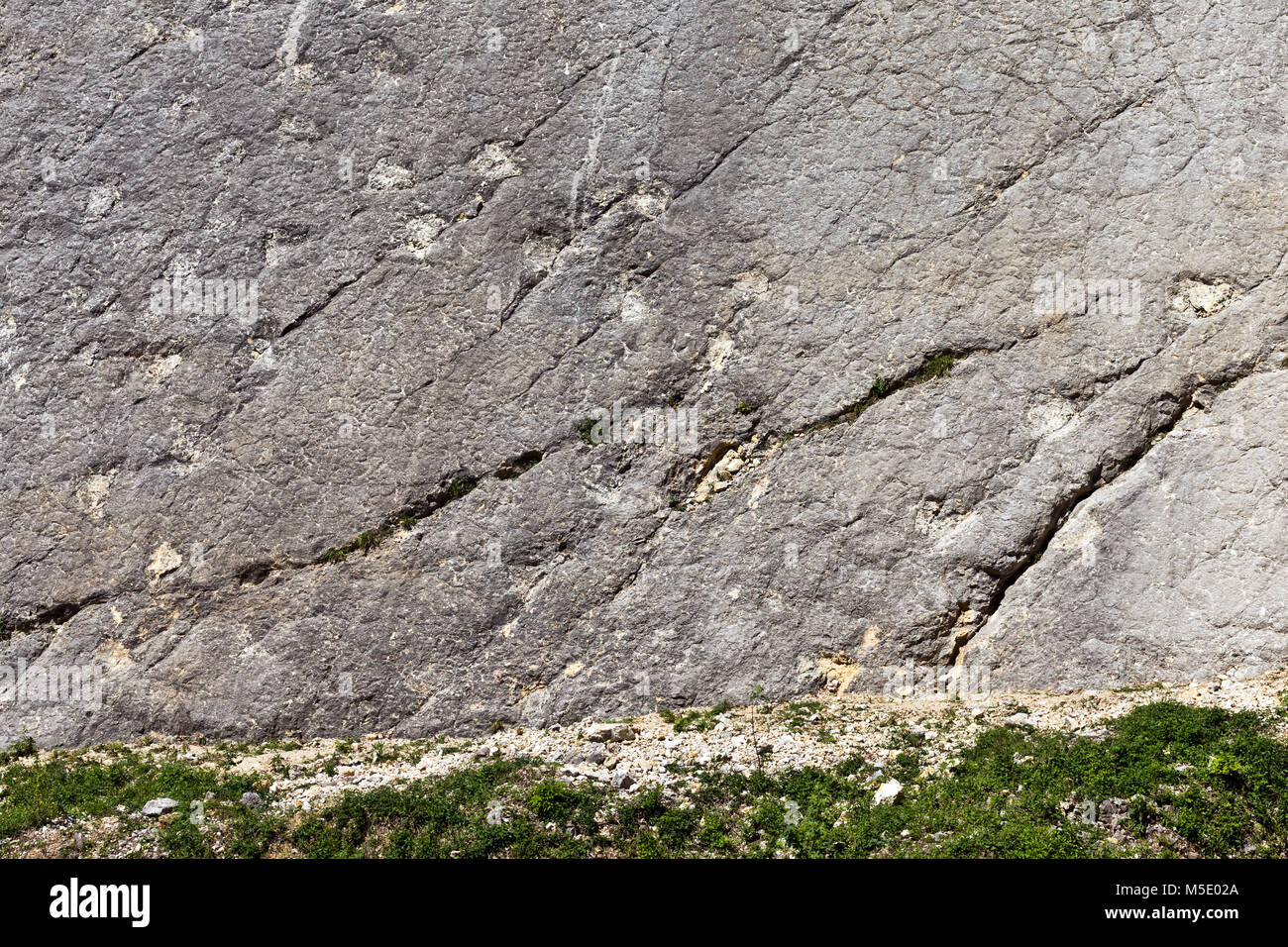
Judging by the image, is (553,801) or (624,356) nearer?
(553,801)

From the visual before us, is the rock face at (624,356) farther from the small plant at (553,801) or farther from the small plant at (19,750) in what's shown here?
the small plant at (553,801)

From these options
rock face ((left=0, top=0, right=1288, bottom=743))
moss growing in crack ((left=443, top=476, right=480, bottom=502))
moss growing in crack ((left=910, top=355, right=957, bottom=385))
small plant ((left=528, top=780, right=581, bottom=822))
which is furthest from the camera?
moss growing in crack ((left=443, top=476, right=480, bottom=502))

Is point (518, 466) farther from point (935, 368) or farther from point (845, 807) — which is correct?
point (845, 807)

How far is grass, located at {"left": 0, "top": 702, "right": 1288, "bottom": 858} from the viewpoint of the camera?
258 inches

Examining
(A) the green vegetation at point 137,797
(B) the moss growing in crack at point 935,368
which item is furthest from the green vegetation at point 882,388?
(A) the green vegetation at point 137,797

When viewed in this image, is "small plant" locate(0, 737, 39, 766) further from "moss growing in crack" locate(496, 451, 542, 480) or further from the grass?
"moss growing in crack" locate(496, 451, 542, 480)

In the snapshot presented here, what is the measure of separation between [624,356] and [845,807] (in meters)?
4.30

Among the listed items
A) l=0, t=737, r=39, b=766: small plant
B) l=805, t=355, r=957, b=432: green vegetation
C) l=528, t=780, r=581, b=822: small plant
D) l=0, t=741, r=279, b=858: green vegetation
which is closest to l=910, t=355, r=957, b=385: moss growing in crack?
l=805, t=355, r=957, b=432: green vegetation

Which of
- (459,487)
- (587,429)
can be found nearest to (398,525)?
(459,487)

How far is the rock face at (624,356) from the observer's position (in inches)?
340

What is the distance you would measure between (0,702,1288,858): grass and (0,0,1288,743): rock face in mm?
1182

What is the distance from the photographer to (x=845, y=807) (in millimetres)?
7094

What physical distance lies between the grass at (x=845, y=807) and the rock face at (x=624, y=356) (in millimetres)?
1182
